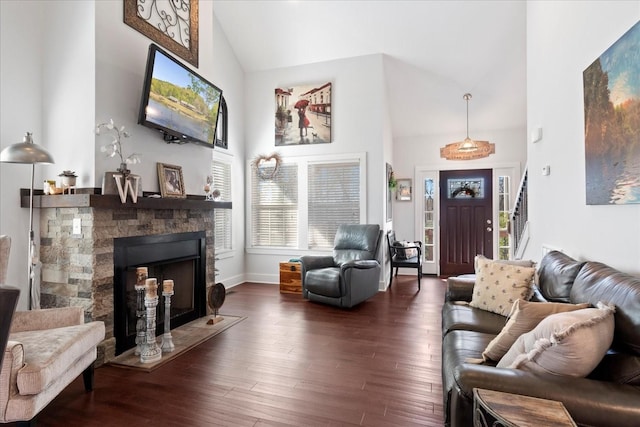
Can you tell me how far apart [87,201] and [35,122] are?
3.23ft

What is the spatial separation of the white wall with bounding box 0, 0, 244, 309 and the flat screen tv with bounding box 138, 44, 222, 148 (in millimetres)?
246

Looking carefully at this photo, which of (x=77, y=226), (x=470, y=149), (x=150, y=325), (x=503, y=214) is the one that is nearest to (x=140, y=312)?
(x=150, y=325)

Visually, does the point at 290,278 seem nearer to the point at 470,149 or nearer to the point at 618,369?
the point at 470,149

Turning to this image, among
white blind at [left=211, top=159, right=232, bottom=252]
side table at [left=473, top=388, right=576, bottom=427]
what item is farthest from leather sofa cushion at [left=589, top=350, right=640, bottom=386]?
white blind at [left=211, top=159, right=232, bottom=252]

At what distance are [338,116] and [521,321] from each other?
178 inches

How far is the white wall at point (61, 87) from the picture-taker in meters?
2.73

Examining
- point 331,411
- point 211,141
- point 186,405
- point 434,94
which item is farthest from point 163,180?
point 434,94

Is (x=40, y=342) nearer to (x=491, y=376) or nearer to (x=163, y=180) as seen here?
(x=163, y=180)

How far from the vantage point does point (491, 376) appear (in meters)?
1.34

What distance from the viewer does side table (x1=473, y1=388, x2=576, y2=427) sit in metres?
1.08

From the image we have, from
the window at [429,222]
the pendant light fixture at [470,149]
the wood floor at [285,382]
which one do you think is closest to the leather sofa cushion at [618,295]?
the wood floor at [285,382]

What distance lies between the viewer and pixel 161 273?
140 inches

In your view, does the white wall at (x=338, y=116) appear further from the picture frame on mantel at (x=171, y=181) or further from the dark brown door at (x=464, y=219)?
the picture frame on mantel at (x=171, y=181)

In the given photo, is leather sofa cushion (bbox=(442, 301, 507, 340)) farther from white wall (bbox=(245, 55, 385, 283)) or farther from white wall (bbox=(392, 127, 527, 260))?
white wall (bbox=(392, 127, 527, 260))
